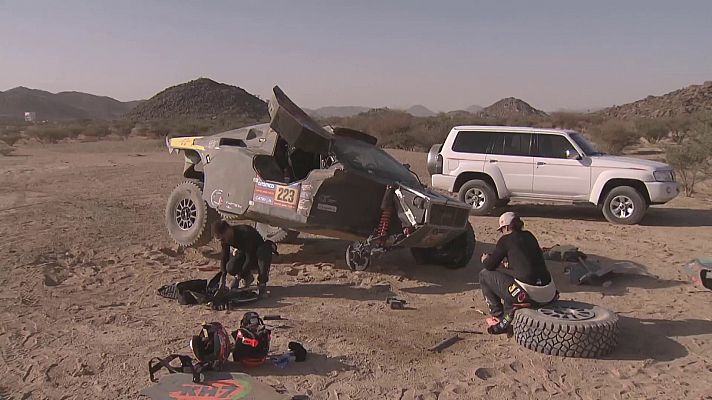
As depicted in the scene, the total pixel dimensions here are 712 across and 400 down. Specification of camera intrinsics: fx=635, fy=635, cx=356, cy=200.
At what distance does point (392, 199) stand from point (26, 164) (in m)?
17.4

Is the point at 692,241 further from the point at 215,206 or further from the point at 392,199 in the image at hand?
the point at 215,206

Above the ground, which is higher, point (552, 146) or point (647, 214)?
point (552, 146)

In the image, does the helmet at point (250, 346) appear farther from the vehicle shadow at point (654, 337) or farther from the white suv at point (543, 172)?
the white suv at point (543, 172)

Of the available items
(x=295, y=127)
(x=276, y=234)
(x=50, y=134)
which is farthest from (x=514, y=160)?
(x=50, y=134)

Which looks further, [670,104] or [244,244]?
[670,104]

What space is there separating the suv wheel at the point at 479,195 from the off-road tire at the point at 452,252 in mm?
4459

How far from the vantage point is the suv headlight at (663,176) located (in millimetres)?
11828

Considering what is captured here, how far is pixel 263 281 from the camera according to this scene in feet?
23.6

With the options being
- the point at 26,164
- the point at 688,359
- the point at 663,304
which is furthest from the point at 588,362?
the point at 26,164

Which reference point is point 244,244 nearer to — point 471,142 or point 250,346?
point 250,346

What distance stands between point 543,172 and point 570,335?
7475mm

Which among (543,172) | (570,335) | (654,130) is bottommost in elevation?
(570,335)

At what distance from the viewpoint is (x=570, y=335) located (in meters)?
5.48

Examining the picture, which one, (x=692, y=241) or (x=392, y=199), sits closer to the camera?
(x=392, y=199)
